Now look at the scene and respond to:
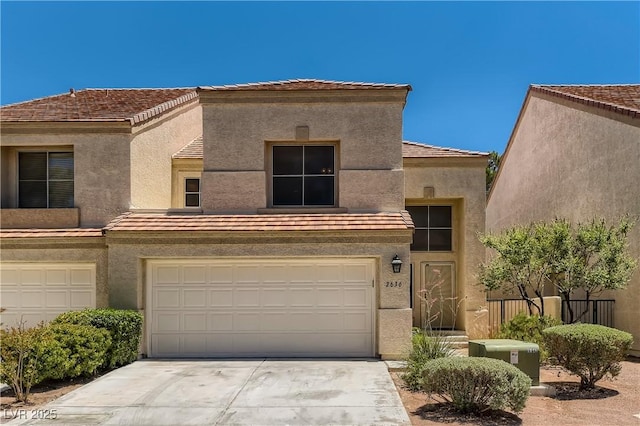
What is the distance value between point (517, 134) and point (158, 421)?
702 inches

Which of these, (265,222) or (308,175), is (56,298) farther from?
(308,175)

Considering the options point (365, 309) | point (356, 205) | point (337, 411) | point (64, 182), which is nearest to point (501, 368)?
point (337, 411)

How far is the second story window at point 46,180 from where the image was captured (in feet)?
46.3

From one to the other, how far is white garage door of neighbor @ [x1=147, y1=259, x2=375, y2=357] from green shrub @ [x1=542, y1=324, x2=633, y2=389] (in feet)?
13.9

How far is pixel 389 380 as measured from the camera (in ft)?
33.9

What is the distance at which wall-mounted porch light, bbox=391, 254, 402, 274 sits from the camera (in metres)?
12.4

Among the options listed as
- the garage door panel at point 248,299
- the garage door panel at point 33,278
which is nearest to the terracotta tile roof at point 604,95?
the garage door panel at point 248,299

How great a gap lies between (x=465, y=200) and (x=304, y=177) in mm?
5111

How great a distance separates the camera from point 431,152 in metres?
16.5

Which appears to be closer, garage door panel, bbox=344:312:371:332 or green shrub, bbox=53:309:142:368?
green shrub, bbox=53:309:142:368

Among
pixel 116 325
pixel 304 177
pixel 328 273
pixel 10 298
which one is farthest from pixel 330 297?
pixel 10 298

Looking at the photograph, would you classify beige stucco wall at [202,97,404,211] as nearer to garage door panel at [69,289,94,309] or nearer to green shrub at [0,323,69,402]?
garage door panel at [69,289,94,309]

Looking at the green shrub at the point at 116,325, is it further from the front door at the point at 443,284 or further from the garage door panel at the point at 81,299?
the front door at the point at 443,284

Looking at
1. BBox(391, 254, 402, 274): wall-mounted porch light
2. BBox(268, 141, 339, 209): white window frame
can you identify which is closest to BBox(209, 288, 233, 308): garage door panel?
BBox(268, 141, 339, 209): white window frame
